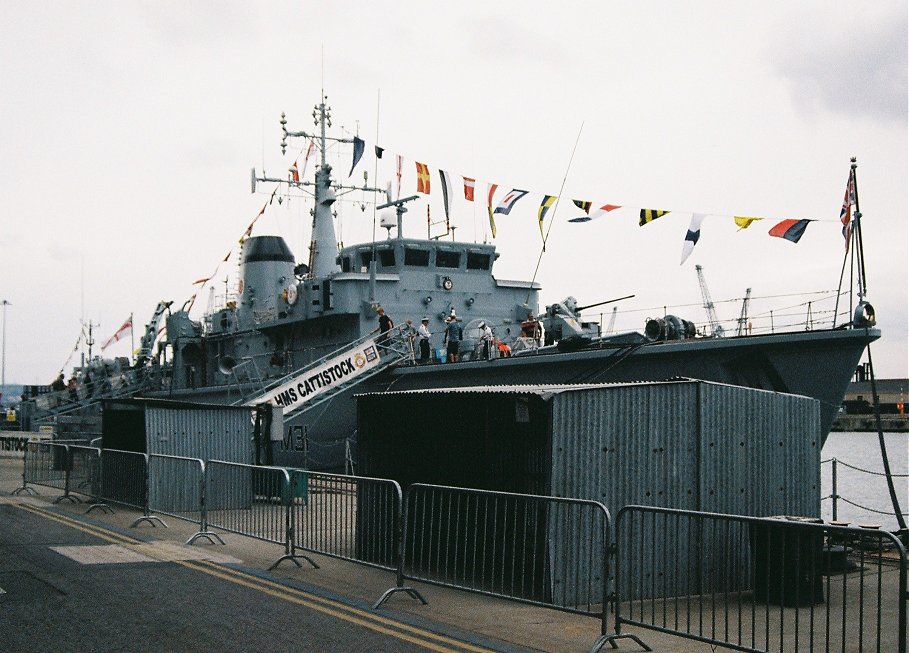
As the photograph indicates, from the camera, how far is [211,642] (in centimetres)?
682

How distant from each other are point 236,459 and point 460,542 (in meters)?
7.85

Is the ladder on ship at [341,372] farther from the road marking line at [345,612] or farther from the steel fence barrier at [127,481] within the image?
the road marking line at [345,612]

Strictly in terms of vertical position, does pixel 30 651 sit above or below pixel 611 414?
below

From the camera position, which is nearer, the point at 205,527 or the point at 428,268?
the point at 205,527

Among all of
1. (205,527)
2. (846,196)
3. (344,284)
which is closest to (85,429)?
(344,284)

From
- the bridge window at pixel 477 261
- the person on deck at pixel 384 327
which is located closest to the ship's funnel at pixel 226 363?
the person on deck at pixel 384 327

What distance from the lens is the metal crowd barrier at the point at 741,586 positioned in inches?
276

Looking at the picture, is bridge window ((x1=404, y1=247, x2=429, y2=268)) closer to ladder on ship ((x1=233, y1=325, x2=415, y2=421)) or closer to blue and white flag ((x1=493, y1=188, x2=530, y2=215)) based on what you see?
ladder on ship ((x1=233, y1=325, x2=415, y2=421))

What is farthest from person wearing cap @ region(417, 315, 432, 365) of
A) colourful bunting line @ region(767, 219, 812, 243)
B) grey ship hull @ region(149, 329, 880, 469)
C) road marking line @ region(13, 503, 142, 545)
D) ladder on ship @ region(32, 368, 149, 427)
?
ladder on ship @ region(32, 368, 149, 427)

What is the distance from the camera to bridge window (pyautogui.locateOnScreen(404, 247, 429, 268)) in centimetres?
2739

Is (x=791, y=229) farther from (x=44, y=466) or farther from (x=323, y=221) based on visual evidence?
(x=323, y=221)

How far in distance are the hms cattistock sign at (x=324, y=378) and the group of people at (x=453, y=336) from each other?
73 cm

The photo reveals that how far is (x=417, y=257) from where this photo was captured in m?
27.5

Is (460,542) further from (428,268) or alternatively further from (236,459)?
(428,268)
